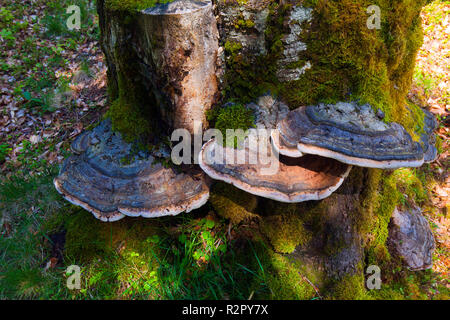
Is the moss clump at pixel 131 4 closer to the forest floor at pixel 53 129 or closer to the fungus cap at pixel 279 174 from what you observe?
the fungus cap at pixel 279 174

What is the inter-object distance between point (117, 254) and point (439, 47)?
7991 millimetres

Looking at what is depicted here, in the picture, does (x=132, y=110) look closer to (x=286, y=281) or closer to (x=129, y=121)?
(x=129, y=121)

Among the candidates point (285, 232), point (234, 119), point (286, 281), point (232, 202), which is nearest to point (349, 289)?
point (286, 281)

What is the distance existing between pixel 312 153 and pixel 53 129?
5.95 meters

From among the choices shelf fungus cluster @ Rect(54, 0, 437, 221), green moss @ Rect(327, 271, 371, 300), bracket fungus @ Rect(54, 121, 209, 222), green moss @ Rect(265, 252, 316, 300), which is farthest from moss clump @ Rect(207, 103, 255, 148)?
green moss @ Rect(327, 271, 371, 300)

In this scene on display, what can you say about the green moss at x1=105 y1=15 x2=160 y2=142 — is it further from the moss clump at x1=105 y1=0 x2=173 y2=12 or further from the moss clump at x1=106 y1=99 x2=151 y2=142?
the moss clump at x1=105 y1=0 x2=173 y2=12

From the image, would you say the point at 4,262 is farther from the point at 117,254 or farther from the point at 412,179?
the point at 412,179

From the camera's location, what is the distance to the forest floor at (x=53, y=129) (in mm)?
3205

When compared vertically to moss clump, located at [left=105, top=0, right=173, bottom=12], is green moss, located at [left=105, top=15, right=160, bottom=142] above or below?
below

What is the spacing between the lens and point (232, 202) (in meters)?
3.09

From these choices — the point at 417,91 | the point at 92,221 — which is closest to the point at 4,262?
the point at 92,221

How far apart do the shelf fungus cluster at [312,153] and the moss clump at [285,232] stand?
83 cm

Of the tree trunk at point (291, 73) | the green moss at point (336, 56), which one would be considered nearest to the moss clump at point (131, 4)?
the tree trunk at point (291, 73)

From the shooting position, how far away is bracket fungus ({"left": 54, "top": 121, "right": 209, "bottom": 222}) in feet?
8.75
